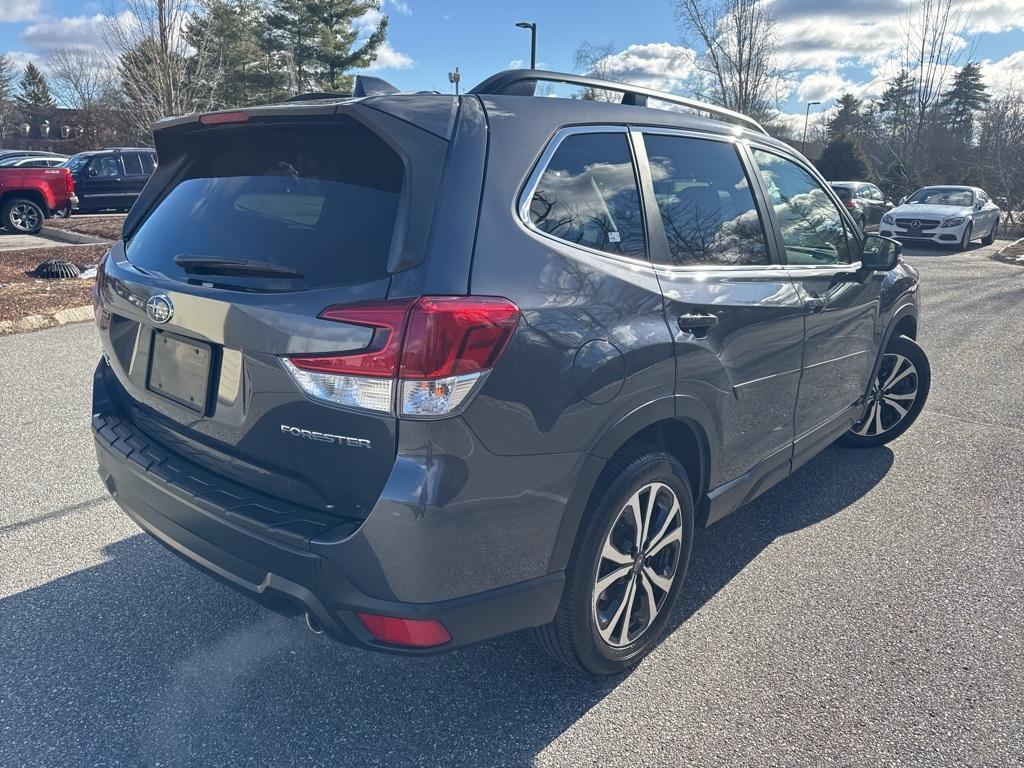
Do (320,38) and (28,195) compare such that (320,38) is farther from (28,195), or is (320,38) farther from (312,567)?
(312,567)

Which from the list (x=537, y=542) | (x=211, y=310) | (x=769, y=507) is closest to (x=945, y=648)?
(x=769, y=507)

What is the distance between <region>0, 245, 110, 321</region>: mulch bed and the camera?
8.38 meters

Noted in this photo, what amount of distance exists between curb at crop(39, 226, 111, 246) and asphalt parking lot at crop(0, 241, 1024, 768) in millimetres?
12909

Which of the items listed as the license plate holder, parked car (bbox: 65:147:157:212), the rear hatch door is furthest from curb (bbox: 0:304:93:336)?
parked car (bbox: 65:147:157:212)

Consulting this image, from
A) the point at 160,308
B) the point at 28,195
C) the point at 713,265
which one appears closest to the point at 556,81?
the point at 713,265

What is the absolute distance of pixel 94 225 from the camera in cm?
Result: 1820

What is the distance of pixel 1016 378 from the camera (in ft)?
21.7

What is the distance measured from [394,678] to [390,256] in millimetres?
1528

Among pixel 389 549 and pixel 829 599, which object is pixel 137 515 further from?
pixel 829 599

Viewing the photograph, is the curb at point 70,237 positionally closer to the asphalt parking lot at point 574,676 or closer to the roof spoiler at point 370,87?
the asphalt parking lot at point 574,676

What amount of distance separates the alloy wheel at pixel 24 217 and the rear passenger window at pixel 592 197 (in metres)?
18.4

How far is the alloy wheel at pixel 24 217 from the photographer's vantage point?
16766mm

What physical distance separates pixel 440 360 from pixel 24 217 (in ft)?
62.0

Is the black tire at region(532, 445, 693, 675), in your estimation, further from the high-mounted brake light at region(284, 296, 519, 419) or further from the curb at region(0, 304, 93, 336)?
the curb at region(0, 304, 93, 336)
